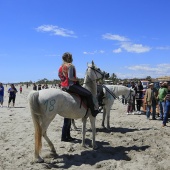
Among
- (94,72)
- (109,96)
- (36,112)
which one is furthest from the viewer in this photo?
(109,96)

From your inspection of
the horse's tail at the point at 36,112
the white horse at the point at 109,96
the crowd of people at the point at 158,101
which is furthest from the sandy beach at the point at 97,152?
the crowd of people at the point at 158,101

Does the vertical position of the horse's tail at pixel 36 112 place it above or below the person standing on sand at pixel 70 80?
below

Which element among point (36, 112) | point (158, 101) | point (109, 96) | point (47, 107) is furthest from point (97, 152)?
point (158, 101)

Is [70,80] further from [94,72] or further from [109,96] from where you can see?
[109,96]

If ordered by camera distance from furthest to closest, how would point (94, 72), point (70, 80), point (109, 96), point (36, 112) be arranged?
point (109, 96) → point (94, 72) → point (70, 80) → point (36, 112)

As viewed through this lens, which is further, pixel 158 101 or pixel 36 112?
pixel 158 101

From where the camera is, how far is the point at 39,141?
704cm

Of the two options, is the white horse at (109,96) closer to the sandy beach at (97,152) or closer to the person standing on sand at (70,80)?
the sandy beach at (97,152)

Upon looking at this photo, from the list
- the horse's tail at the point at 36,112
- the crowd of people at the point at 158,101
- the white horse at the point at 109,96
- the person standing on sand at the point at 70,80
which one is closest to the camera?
the horse's tail at the point at 36,112

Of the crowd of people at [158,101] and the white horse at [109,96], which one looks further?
the crowd of people at [158,101]

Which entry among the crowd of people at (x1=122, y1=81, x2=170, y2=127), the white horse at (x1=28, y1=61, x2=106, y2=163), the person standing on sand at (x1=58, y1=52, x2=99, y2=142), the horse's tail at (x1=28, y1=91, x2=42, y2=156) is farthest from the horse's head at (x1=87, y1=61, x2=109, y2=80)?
the crowd of people at (x1=122, y1=81, x2=170, y2=127)

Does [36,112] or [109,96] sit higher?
[109,96]

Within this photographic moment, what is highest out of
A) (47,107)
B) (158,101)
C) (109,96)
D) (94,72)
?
(94,72)

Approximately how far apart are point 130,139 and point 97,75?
2.58m
